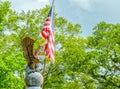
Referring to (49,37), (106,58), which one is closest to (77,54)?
(106,58)

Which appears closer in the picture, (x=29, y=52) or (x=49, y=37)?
(x=29, y=52)

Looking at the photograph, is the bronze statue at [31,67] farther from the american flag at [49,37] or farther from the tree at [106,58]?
the tree at [106,58]

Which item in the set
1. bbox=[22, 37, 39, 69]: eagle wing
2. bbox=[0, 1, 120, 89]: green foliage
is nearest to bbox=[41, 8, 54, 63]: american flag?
bbox=[22, 37, 39, 69]: eagle wing

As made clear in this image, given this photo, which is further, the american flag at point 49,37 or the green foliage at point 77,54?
the green foliage at point 77,54

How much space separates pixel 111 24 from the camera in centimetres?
4141

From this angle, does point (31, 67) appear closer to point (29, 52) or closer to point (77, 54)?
point (29, 52)

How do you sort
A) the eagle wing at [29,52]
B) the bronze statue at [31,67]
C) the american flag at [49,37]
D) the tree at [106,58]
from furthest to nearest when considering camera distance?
1. the tree at [106,58]
2. the american flag at [49,37]
3. the eagle wing at [29,52]
4. the bronze statue at [31,67]

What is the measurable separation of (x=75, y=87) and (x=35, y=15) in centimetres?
791

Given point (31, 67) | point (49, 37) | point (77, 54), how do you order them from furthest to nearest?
point (77, 54), point (49, 37), point (31, 67)

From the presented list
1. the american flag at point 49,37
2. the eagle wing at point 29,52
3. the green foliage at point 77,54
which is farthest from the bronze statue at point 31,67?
the green foliage at point 77,54

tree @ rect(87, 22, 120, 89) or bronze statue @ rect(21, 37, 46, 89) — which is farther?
tree @ rect(87, 22, 120, 89)

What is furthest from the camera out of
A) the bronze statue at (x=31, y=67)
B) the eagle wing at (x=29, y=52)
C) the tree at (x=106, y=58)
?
the tree at (x=106, y=58)

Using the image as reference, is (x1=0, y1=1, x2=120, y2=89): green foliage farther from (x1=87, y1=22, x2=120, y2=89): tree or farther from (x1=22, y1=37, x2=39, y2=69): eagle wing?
(x1=22, y1=37, x2=39, y2=69): eagle wing

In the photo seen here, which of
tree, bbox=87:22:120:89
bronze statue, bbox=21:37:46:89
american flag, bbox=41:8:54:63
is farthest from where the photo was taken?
tree, bbox=87:22:120:89
